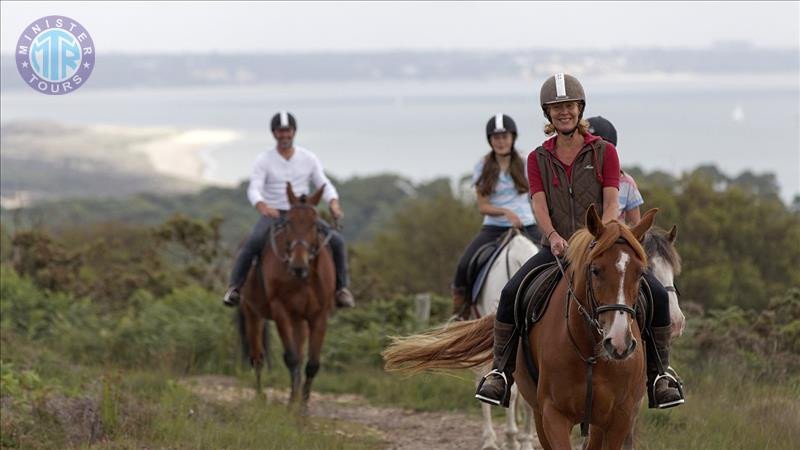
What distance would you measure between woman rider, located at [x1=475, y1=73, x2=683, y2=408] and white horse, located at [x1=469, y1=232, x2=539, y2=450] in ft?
9.40

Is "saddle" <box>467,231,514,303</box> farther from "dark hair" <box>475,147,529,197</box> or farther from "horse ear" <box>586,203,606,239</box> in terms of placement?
"horse ear" <box>586,203,606,239</box>

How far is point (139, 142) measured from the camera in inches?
5463

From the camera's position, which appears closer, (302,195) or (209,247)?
(302,195)

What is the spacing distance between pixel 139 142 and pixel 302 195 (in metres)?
129

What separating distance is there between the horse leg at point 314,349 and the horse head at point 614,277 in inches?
265

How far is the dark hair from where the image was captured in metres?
11.0

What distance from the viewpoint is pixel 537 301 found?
7449 mm

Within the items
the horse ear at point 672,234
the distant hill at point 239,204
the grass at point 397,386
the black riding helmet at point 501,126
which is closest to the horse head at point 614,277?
the horse ear at point 672,234

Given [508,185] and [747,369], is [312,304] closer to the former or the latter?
[508,185]

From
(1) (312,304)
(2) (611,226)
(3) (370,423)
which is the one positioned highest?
(2) (611,226)

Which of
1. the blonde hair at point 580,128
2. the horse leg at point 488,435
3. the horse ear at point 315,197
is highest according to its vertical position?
the blonde hair at point 580,128

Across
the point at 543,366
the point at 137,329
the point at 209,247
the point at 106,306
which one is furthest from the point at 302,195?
the point at 209,247

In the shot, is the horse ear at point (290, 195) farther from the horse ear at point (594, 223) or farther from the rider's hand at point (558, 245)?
the horse ear at point (594, 223)

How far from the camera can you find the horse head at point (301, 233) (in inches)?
493
